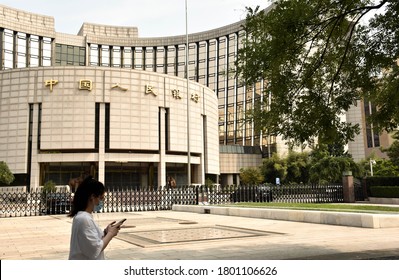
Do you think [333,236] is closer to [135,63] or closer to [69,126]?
[69,126]

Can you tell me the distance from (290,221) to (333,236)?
5648mm

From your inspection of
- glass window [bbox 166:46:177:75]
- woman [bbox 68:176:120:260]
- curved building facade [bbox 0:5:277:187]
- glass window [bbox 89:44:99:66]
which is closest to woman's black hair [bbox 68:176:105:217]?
woman [bbox 68:176:120:260]

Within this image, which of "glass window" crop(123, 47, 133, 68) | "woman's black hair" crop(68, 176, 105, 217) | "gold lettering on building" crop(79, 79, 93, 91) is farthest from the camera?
"glass window" crop(123, 47, 133, 68)

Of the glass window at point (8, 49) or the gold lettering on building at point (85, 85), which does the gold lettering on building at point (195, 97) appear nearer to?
the gold lettering on building at point (85, 85)

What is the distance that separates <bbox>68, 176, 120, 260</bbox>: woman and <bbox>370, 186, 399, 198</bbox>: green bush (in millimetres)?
30070

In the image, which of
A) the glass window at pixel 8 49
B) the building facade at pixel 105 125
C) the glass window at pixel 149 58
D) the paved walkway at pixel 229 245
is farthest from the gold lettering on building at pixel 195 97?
the paved walkway at pixel 229 245

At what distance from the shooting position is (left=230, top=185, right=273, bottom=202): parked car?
94.8 ft

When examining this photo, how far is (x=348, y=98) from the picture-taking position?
818cm

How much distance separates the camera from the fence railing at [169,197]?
985 inches

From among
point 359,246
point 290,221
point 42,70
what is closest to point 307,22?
point 359,246

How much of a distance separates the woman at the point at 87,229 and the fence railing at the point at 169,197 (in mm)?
22392

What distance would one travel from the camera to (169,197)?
2752cm

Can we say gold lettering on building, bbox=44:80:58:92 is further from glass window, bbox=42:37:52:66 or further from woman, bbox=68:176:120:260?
woman, bbox=68:176:120:260

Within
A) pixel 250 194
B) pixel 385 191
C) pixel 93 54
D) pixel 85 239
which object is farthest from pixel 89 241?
pixel 93 54
